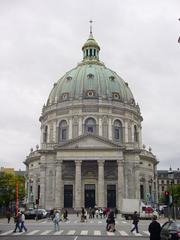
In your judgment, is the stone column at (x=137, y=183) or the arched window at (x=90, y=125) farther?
the arched window at (x=90, y=125)

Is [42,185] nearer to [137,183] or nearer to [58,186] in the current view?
[58,186]

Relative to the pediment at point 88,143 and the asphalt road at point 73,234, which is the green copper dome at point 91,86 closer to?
the pediment at point 88,143

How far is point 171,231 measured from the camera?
17328 mm

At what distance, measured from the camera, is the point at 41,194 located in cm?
7844

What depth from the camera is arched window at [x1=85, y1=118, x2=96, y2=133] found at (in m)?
86.0

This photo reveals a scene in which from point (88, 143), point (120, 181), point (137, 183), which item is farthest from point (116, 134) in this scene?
point (120, 181)

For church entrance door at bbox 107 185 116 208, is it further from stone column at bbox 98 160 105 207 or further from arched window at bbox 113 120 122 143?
arched window at bbox 113 120 122 143

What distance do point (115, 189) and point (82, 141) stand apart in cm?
1064

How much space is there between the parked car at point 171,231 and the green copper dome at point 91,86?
70.1m

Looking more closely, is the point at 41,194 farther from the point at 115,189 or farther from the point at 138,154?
the point at 138,154

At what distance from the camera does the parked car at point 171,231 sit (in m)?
17.0

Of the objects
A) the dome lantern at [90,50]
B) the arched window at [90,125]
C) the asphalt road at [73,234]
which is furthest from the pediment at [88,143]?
the asphalt road at [73,234]

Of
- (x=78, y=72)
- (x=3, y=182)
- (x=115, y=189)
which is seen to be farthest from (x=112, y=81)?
(x=3, y=182)

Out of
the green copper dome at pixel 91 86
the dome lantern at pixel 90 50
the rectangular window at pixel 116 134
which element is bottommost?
the rectangular window at pixel 116 134
